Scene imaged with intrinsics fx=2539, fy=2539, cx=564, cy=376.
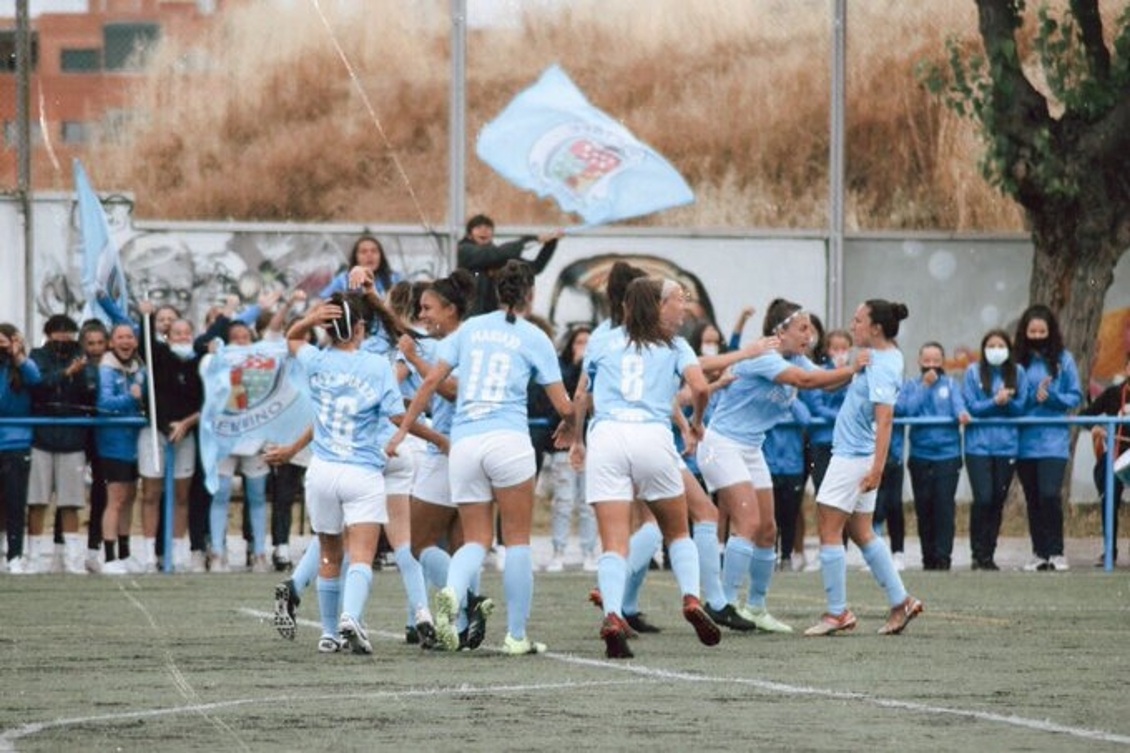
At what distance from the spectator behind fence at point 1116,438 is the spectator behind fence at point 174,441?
7.88 m

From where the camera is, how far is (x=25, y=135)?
2659 centimetres

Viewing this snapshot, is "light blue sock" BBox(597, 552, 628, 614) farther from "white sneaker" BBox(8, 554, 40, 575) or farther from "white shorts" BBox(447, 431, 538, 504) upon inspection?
"white sneaker" BBox(8, 554, 40, 575)

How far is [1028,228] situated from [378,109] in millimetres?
7364

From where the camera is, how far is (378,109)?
27719 millimetres

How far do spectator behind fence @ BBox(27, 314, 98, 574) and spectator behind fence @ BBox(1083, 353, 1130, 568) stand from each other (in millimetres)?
8768

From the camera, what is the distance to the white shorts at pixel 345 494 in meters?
13.2

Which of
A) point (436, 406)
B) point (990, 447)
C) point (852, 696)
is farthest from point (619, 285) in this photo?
point (990, 447)

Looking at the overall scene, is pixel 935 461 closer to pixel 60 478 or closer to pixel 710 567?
pixel 710 567

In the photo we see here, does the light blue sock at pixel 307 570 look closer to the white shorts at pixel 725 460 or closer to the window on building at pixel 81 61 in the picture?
the white shorts at pixel 725 460

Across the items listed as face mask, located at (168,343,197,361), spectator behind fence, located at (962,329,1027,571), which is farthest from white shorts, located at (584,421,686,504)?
spectator behind fence, located at (962,329,1027,571)

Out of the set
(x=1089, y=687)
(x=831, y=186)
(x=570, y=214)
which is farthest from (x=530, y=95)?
(x=1089, y=687)

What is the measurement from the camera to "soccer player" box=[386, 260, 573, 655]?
13109 mm

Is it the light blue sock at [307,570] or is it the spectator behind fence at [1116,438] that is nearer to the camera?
the light blue sock at [307,570]

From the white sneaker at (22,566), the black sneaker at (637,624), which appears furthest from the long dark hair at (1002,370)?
the white sneaker at (22,566)
